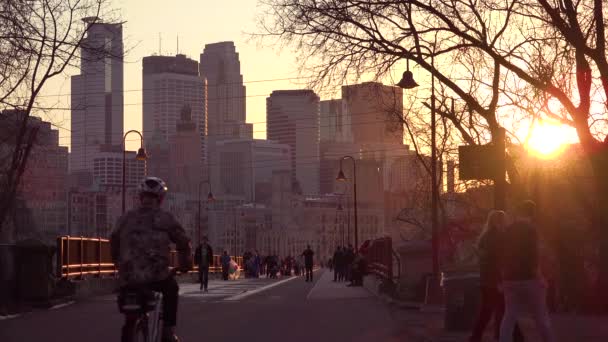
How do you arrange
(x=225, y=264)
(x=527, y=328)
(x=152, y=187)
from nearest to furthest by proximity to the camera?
(x=152, y=187) < (x=527, y=328) < (x=225, y=264)

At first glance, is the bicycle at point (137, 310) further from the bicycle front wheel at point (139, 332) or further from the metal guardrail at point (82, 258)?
the metal guardrail at point (82, 258)

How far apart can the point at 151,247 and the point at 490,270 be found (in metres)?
6.70

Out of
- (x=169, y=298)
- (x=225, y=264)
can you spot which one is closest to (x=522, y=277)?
(x=169, y=298)

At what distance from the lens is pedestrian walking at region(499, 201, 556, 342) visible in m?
14.6

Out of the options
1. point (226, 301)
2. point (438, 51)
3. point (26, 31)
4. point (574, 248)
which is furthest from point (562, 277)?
point (26, 31)

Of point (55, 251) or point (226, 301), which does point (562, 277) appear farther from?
point (55, 251)

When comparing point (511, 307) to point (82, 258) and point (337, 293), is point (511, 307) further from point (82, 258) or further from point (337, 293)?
point (337, 293)

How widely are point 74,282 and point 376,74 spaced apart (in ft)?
31.3

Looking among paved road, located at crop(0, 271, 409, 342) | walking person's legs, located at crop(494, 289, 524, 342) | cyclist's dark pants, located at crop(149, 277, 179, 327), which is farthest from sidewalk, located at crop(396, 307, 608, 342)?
cyclist's dark pants, located at crop(149, 277, 179, 327)

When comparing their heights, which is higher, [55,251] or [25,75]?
[25,75]

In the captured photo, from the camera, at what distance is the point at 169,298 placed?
11.4m

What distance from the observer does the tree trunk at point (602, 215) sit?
25391 mm

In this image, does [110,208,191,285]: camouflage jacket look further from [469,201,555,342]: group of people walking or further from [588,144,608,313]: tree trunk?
[588,144,608,313]: tree trunk

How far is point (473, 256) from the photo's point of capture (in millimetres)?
22359
